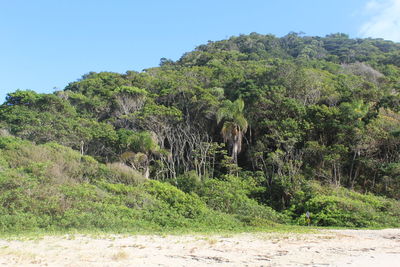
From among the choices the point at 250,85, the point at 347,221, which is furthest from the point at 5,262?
the point at 250,85

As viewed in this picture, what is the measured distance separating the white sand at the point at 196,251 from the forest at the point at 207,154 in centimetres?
380

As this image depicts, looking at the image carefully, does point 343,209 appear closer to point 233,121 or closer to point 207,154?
point 233,121

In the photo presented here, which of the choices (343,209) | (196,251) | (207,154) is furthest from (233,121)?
(196,251)

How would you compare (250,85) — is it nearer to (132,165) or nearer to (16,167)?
(132,165)

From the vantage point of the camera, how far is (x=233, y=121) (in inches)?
968

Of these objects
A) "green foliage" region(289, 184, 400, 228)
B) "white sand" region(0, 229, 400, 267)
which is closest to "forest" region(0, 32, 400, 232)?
"green foliage" region(289, 184, 400, 228)

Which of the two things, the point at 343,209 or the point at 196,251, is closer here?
the point at 196,251

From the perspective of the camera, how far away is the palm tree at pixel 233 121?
79.8 ft

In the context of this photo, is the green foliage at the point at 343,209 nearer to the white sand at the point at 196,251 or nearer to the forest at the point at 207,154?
the forest at the point at 207,154

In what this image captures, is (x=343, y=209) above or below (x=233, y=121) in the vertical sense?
below

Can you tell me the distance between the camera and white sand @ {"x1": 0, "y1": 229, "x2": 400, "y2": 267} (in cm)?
774

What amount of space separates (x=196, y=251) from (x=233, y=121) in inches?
634

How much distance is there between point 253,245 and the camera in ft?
34.1

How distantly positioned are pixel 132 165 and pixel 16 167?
7.34 metres
